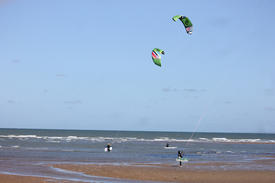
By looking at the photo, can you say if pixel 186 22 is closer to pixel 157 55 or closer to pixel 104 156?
pixel 157 55

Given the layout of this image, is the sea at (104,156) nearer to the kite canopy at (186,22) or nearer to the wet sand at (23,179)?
the wet sand at (23,179)

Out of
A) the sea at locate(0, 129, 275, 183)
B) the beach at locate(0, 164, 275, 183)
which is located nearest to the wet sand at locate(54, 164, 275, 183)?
the beach at locate(0, 164, 275, 183)

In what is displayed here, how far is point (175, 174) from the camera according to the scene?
19656 millimetres

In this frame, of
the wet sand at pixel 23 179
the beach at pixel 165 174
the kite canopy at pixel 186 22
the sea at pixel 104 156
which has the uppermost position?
the kite canopy at pixel 186 22

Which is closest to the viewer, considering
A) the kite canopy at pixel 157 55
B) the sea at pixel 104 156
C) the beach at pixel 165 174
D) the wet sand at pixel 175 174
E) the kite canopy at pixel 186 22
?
the beach at pixel 165 174

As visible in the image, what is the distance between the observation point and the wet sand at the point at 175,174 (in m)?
18.0

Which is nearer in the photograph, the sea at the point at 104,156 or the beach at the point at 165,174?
the beach at the point at 165,174

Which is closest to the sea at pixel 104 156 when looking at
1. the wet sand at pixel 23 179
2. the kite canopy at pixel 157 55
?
the wet sand at pixel 23 179

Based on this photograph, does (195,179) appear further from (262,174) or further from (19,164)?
(19,164)

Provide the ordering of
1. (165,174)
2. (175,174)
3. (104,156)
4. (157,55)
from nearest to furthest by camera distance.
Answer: (165,174) < (175,174) < (157,55) < (104,156)

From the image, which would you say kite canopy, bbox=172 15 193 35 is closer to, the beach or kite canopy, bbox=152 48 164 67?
kite canopy, bbox=152 48 164 67

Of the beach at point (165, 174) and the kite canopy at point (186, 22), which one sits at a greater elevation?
the kite canopy at point (186, 22)

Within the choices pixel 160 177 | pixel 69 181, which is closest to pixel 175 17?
pixel 160 177

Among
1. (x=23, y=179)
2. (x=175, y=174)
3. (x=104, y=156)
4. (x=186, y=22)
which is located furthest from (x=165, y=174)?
(x=104, y=156)
